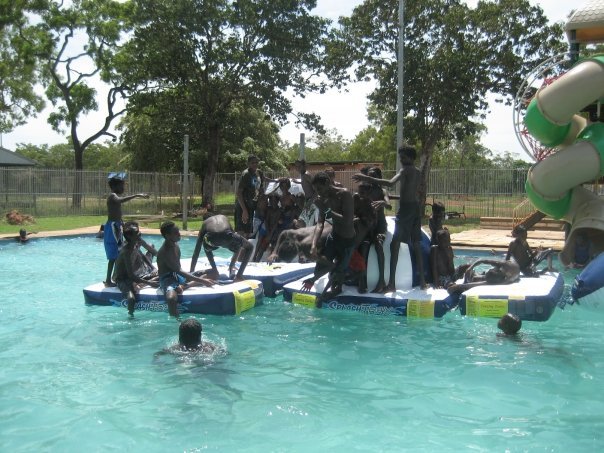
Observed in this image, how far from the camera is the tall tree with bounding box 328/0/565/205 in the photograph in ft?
76.4

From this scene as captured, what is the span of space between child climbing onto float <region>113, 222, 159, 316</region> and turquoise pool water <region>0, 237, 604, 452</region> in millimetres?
392

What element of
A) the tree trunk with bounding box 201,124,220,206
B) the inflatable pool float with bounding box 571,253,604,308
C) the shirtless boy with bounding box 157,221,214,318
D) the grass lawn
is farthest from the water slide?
the tree trunk with bounding box 201,124,220,206

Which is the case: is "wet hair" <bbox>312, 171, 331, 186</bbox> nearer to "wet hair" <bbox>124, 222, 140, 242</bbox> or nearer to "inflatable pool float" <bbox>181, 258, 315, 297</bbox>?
"inflatable pool float" <bbox>181, 258, 315, 297</bbox>

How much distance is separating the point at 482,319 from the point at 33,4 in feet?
90.1

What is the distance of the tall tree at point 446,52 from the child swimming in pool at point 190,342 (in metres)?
18.5

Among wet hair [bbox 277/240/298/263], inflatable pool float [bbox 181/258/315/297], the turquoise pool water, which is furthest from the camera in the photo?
wet hair [bbox 277/240/298/263]

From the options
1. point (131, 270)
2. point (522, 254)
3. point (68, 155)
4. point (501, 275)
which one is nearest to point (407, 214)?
point (501, 275)

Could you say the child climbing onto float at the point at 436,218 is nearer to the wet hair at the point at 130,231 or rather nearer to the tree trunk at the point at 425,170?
the wet hair at the point at 130,231

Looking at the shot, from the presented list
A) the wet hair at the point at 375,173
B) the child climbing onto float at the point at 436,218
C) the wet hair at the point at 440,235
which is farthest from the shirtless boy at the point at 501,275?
the wet hair at the point at 375,173

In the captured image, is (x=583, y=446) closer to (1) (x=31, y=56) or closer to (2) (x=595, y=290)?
(2) (x=595, y=290)

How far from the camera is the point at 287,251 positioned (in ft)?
35.8

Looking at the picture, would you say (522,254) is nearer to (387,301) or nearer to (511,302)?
(511,302)

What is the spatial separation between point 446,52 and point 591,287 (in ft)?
58.1

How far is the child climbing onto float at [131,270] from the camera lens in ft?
27.3
